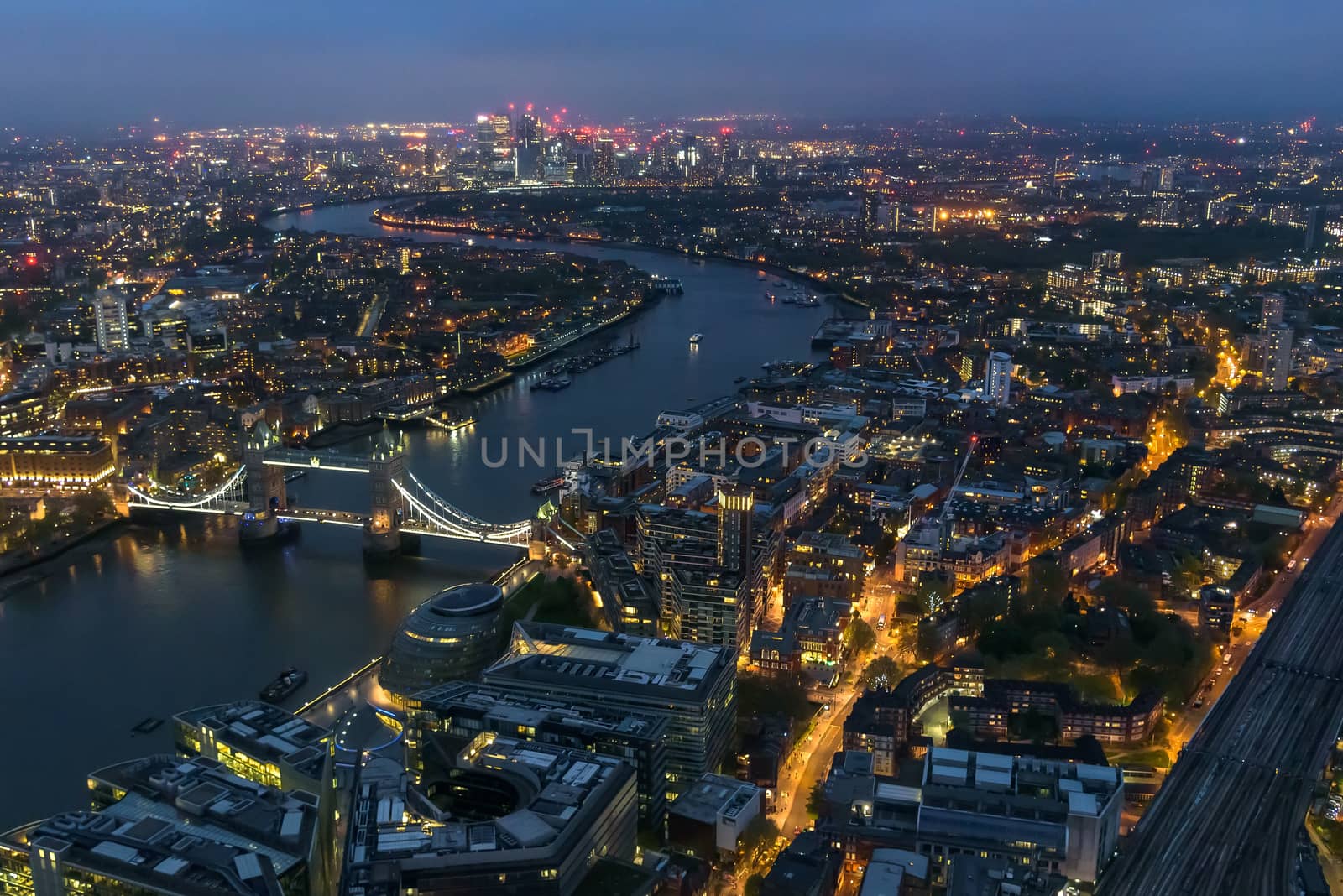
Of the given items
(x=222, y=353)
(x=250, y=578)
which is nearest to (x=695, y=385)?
(x=222, y=353)

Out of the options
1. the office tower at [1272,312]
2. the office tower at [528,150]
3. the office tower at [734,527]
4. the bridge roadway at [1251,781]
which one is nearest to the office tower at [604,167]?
the office tower at [528,150]

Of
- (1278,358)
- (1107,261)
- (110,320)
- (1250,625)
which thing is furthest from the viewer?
(1107,261)

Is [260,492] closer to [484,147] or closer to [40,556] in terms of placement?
[40,556]

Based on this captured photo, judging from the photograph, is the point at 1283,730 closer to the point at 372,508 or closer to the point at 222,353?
the point at 372,508

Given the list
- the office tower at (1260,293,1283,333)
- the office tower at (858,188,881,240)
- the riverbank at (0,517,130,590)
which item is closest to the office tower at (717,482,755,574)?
the riverbank at (0,517,130,590)

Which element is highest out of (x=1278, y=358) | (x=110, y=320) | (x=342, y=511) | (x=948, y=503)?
(x=110, y=320)

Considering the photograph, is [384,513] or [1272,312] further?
[1272,312]

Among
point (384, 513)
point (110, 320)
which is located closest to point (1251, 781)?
point (384, 513)

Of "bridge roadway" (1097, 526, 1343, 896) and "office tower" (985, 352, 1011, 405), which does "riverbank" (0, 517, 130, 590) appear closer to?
"bridge roadway" (1097, 526, 1343, 896)

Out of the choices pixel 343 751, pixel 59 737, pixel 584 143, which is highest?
pixel 584 143
